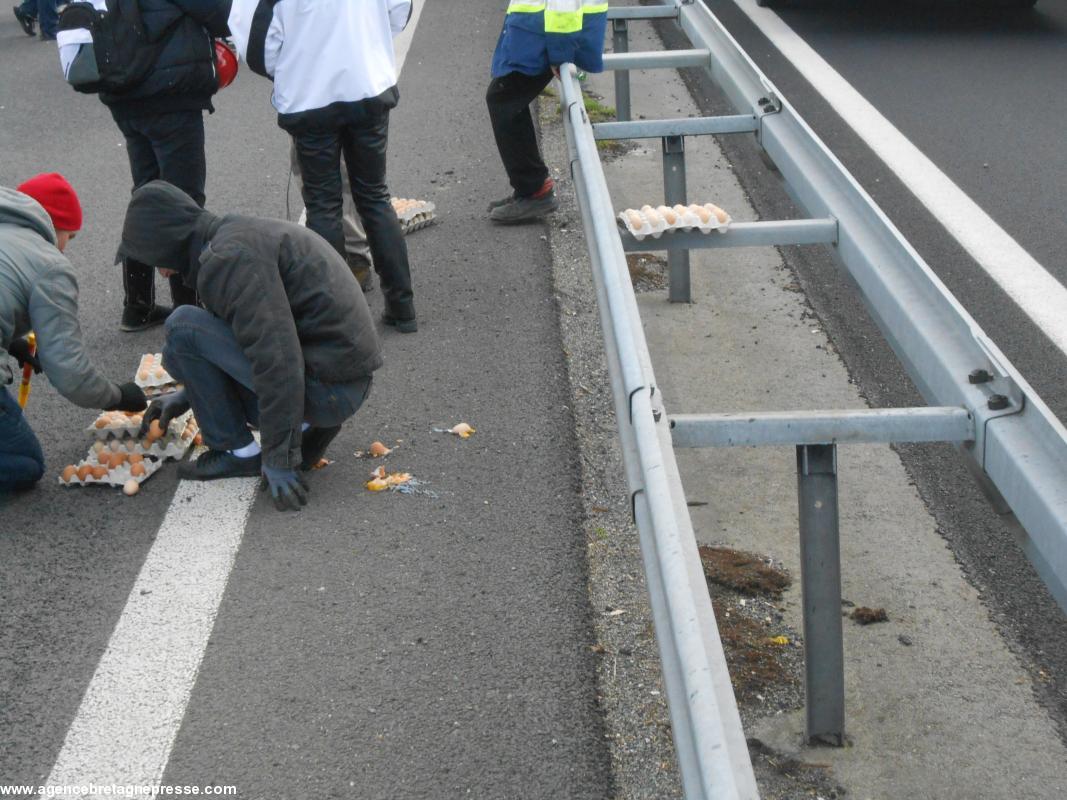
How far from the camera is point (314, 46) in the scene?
5777mm

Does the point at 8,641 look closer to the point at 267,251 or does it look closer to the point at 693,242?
the point at 267,251

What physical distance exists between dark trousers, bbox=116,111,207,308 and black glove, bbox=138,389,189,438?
1018 millimetres

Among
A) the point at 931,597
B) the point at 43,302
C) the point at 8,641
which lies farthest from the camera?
the point at 43,302

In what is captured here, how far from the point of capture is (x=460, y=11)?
1400 cm

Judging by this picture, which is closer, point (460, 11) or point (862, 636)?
point (862, 636)

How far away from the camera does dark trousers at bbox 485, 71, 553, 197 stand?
7422 millimetres

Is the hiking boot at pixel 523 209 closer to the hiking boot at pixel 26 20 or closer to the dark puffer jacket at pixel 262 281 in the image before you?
the dark puffer jacket at pixel 262 281

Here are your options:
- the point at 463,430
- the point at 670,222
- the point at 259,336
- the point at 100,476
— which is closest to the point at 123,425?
the point at 100,476

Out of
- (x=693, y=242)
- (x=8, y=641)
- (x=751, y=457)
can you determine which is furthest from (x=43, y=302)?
(x=751, y=457)

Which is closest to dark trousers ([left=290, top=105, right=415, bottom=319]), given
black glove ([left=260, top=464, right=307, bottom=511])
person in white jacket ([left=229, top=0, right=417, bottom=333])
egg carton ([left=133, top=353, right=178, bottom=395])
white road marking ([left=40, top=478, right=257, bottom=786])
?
person in white jacket ([left=229, top=0, right=417, bottom=333])

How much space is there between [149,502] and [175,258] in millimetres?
928

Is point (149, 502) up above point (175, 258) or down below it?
below

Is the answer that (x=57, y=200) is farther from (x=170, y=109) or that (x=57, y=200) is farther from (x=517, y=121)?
(x=517, y=121)

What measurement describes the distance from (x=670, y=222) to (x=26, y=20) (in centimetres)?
1159
